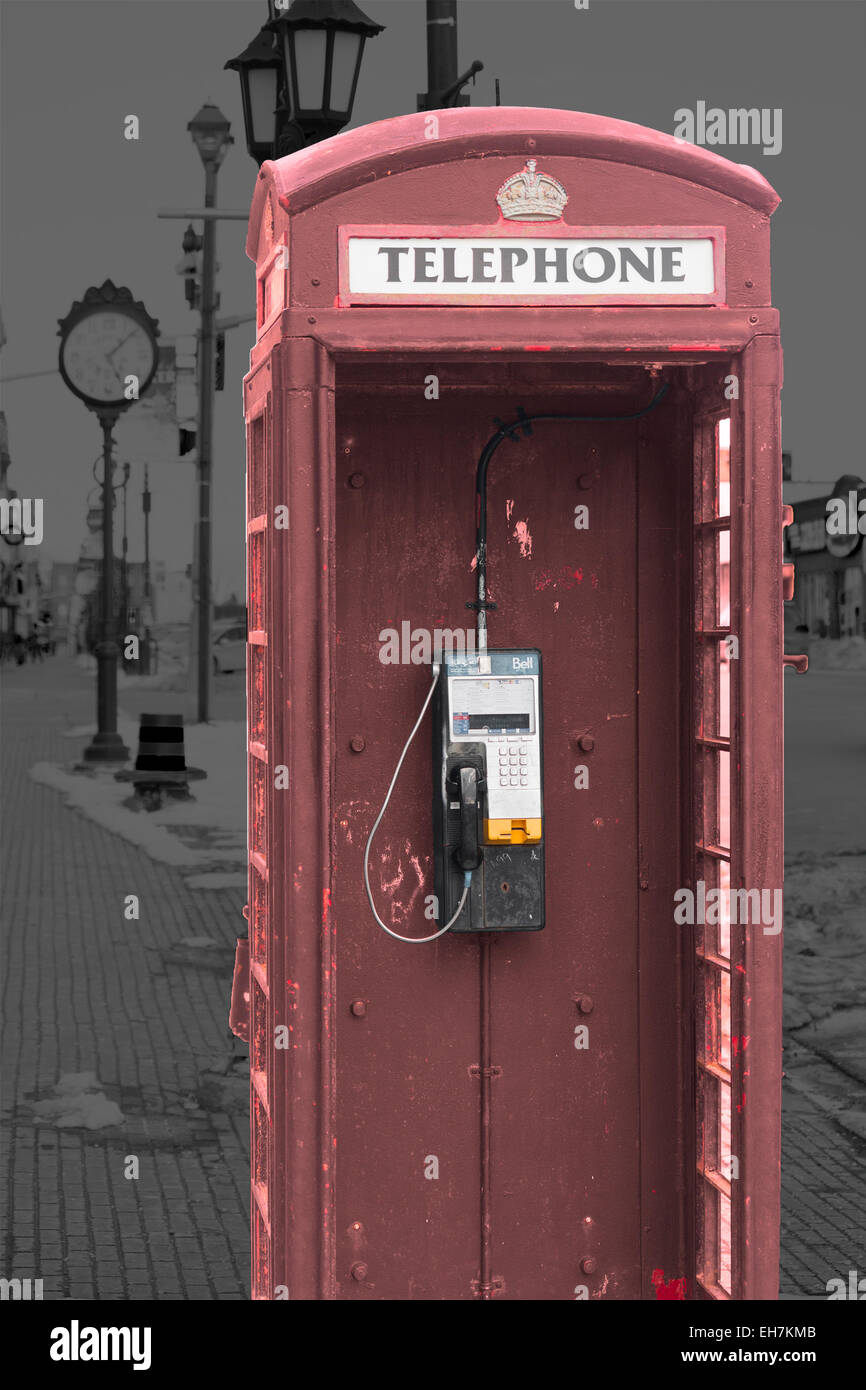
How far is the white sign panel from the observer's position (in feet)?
14.0

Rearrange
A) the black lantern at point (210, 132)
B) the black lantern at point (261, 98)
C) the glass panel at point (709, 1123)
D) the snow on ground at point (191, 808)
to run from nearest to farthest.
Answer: the glass panel at point (709, 1123) < the black lantern at point (261, 98) < the snow on ground at point (191, 808) < the black lantern at point (210, 132)

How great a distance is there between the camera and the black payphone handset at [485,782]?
4891 mm

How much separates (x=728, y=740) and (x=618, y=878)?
2.27 feet

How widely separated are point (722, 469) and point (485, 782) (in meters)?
1.19

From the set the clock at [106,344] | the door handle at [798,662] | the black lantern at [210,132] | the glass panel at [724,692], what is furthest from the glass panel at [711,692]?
the black lantern at [210,132]

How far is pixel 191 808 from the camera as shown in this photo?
19.4 meters

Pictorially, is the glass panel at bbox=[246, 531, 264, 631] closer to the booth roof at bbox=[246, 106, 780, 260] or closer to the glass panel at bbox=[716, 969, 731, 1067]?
the booth roof at bbox=[246, 106, 780, 260]

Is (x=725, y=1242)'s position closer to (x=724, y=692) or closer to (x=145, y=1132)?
(x=724, y=692)

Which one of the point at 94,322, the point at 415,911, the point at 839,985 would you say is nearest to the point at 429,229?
the point at 415,911

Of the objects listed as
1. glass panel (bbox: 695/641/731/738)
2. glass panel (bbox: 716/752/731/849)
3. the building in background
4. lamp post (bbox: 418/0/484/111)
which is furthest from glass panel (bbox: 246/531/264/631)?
the building in background

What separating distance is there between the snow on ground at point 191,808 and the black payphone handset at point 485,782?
9310 mm

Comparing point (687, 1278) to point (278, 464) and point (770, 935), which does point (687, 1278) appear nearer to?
point (770, 935)

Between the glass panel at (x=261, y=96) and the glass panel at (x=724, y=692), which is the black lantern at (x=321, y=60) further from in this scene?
the glass panel at (x=724, y=692)

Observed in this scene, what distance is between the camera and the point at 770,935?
14.6ft
